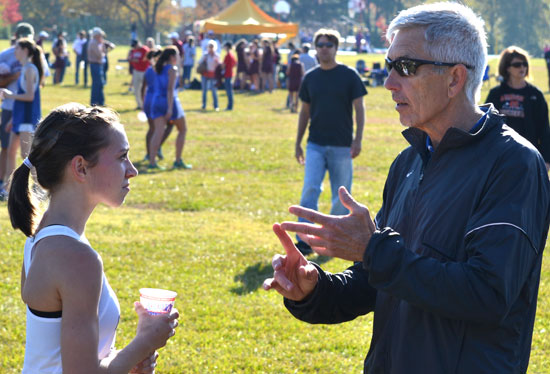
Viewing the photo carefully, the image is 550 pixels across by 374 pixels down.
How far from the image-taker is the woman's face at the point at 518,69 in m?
7.96

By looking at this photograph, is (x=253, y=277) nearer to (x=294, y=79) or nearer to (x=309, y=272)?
(x=309, y=272)

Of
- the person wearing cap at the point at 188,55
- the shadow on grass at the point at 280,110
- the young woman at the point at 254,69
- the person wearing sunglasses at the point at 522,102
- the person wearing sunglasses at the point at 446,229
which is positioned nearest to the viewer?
the person wearing sunglasses at the point at 446,229

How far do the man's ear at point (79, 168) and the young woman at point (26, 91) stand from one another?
24.7 ft

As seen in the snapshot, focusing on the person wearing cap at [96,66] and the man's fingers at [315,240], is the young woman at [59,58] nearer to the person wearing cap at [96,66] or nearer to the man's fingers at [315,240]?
the person wearing cap at [96,66]

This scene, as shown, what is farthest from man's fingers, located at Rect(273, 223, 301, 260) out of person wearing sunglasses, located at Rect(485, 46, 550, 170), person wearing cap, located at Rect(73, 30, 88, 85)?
person wearing cap, located at Rect(73, 30, 88, 85)

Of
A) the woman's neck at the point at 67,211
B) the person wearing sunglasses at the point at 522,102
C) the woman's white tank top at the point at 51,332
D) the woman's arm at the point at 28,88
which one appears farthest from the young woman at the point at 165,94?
the woman's white tank top at the point at 51,332

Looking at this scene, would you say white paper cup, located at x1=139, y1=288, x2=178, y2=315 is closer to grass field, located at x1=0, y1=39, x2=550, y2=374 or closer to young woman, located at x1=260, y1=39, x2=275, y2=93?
grass field, located at x1=0, y1=39, x2=550, y2=374

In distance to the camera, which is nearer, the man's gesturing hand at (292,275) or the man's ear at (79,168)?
the man's ear at (79,168)

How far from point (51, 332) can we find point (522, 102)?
6.44m

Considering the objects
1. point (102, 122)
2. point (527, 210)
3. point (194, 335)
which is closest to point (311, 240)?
point (527, 210)

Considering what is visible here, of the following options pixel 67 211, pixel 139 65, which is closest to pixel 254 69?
pixel 139 65

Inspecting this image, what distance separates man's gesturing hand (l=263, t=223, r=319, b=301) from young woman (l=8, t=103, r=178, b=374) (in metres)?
0.39

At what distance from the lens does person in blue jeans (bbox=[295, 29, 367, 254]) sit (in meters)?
8.24

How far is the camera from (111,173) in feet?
9.00
